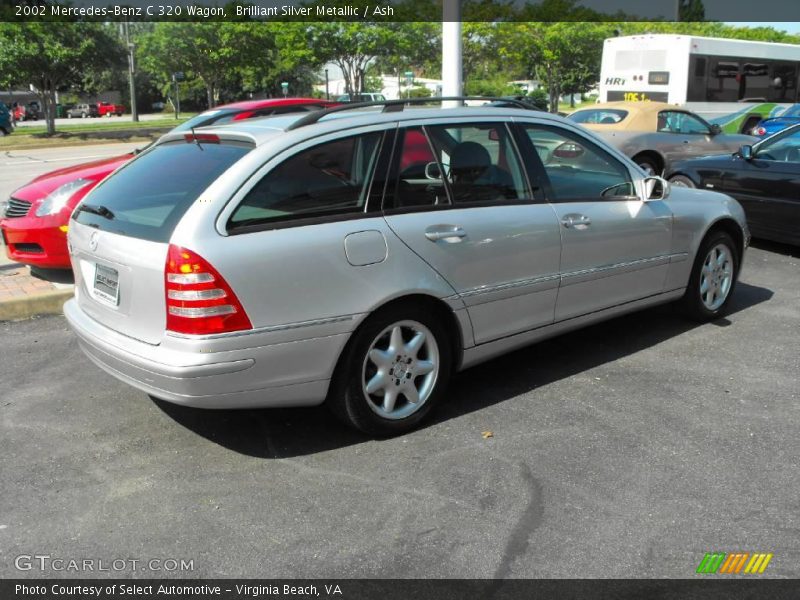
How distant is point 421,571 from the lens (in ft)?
9.62

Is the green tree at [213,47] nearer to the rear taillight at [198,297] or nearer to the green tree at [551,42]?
the green tree at [551,42]

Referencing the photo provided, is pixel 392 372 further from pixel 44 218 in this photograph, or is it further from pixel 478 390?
pixel 44 218

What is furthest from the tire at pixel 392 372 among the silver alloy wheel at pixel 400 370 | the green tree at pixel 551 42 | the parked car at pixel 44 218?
the green tree at pixel 551 42

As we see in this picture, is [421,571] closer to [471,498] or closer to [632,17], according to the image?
[471,498]

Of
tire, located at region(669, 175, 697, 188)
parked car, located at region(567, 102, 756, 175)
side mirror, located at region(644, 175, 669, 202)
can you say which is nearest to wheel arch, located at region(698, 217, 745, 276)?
side mirror, located at region(644, 175, 669, 202)

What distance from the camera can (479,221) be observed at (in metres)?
4.21

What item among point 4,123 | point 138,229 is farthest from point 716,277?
point 4,123

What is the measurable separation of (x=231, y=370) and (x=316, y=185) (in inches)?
39.0

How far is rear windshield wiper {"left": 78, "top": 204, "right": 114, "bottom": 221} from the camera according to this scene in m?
3.93

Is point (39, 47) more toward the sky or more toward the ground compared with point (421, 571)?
more toward the sky
